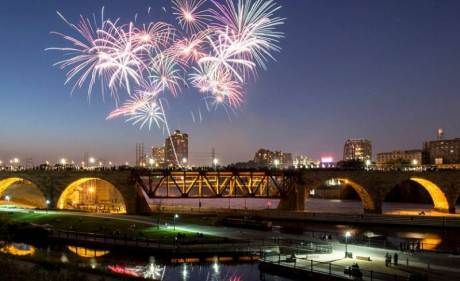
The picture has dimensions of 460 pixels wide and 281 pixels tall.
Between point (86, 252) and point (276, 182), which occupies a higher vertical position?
point (276, 182)

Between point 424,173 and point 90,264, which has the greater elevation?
point 424,173

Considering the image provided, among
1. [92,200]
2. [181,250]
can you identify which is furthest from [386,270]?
[92,200]

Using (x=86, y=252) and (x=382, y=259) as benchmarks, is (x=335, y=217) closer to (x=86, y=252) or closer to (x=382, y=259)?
(x=382, y=259)

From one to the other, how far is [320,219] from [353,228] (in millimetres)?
8250

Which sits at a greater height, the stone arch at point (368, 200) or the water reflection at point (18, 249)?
the stone arch at point (368, 200)

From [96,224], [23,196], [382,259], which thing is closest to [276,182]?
[96,224]

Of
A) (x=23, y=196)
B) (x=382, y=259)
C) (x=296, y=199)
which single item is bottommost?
(x=382, y=259)

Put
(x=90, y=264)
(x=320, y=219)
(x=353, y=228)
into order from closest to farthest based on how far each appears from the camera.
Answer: (x=90, y=264), (x=353, y=228), (x=320, y=219)

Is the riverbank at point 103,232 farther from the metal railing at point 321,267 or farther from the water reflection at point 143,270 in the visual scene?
the metal railing at point 321,267

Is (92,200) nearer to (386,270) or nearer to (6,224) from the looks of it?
(6,224)

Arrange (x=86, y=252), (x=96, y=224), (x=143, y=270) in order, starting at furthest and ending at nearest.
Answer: (x=96, y=224), (x=86, y=252), (x=143, y=270)

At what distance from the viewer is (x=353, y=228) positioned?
8612cm

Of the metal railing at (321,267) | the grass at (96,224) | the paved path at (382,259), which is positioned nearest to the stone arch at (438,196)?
the paved path at (382,259)

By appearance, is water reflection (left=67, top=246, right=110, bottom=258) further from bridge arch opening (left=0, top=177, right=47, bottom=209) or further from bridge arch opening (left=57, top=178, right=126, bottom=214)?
bridge arch opening (left=0, top=177, right=47, bottom=209)
